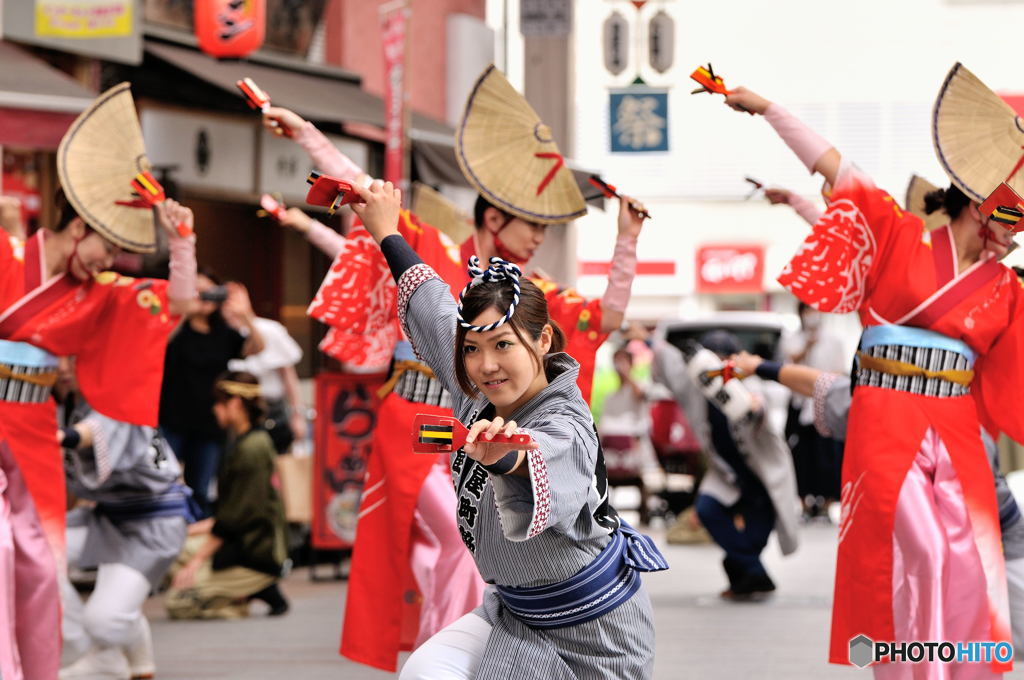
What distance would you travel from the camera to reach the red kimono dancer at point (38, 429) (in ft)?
15.6

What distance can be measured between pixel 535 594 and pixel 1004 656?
1879mm

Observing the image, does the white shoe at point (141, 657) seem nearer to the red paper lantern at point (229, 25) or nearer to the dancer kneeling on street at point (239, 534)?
the dancer kneeling on street at point (239, 534)

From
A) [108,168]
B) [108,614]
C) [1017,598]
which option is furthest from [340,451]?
[1017,598]

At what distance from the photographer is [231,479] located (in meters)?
7.81

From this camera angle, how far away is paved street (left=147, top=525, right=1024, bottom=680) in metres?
6.16

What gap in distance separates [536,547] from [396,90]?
724 centimetres

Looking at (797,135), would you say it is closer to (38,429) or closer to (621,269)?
(621,269)

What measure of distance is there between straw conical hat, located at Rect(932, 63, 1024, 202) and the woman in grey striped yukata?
1711 mm

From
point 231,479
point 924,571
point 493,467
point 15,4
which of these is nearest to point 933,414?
point 924,571

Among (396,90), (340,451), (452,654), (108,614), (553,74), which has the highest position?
(553,74)

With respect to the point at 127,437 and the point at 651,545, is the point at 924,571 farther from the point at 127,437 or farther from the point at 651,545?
the point at 127,437

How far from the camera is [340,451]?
8.79 m

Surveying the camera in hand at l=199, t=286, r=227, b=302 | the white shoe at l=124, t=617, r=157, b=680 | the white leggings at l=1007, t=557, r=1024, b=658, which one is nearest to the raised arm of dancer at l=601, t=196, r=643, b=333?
the white leggings at l=1007, t=557, r=1024, b=658

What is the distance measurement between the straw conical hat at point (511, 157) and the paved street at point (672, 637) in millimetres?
2143
